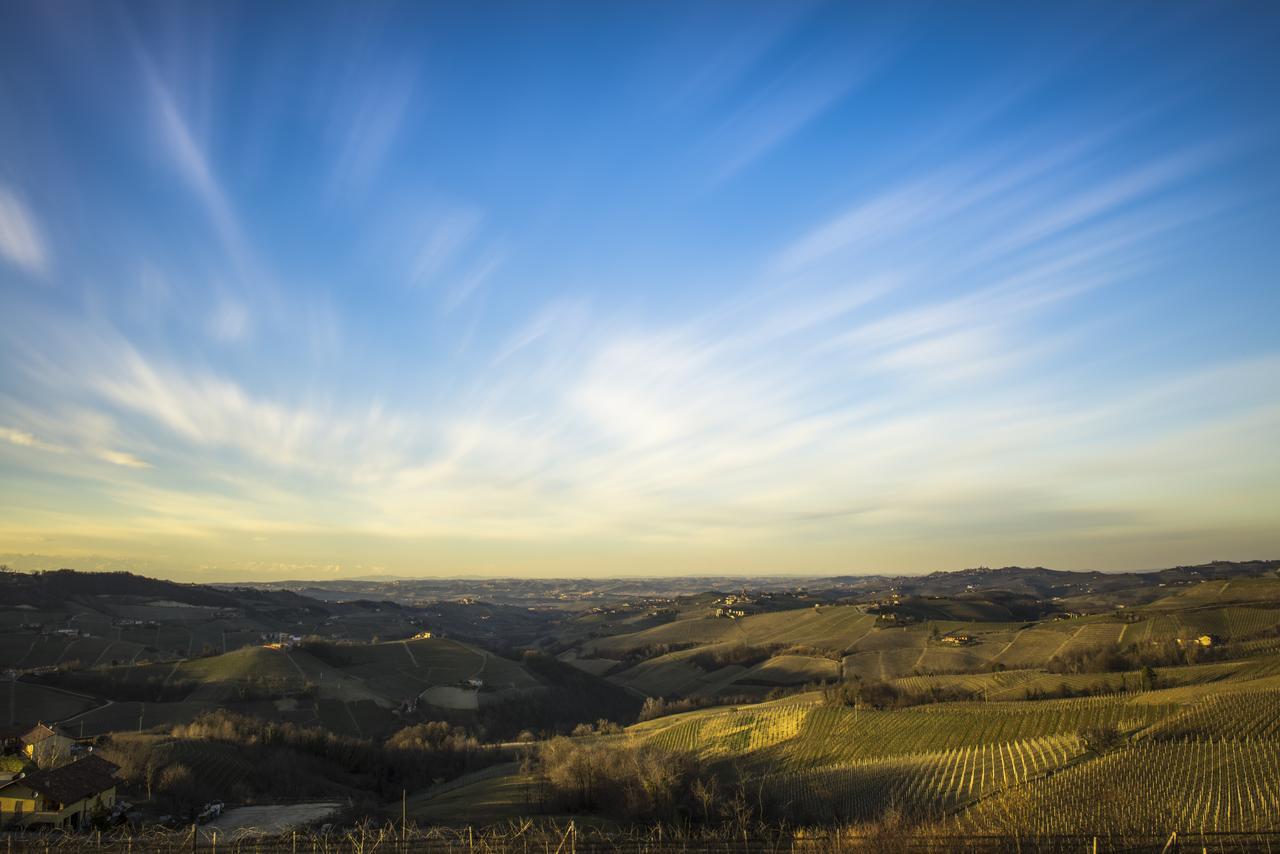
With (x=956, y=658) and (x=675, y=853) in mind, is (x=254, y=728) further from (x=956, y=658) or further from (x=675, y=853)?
(x=956, y=658)

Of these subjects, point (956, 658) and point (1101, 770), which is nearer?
point (1101, 770)

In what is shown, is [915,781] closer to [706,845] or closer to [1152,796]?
[1152,796]

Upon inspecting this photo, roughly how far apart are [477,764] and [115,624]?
131 metres

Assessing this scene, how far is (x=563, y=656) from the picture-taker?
18350 centimetres

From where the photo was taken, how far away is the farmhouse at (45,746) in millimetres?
49506

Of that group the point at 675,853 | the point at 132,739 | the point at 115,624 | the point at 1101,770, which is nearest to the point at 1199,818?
the point at 1101,770

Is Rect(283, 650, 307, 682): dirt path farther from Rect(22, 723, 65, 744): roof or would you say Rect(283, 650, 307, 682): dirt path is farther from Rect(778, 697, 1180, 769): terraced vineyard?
Rect(778, 697, 1180, 769): terraced vineyard

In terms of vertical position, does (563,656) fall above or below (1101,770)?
below

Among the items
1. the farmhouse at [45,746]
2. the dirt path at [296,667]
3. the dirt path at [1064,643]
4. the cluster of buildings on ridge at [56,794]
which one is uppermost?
the cluster of buildings on ridge at [56,794]

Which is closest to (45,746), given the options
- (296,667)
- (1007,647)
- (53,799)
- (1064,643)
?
(53,799)

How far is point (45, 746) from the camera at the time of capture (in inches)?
2053

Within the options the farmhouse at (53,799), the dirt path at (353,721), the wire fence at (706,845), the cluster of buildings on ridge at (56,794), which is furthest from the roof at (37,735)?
the dirt path at (353,721)

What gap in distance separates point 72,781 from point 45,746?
18633 millimetres

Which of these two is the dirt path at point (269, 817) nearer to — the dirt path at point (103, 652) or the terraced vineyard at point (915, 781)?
the terraced vineyard at point (915, 781)
